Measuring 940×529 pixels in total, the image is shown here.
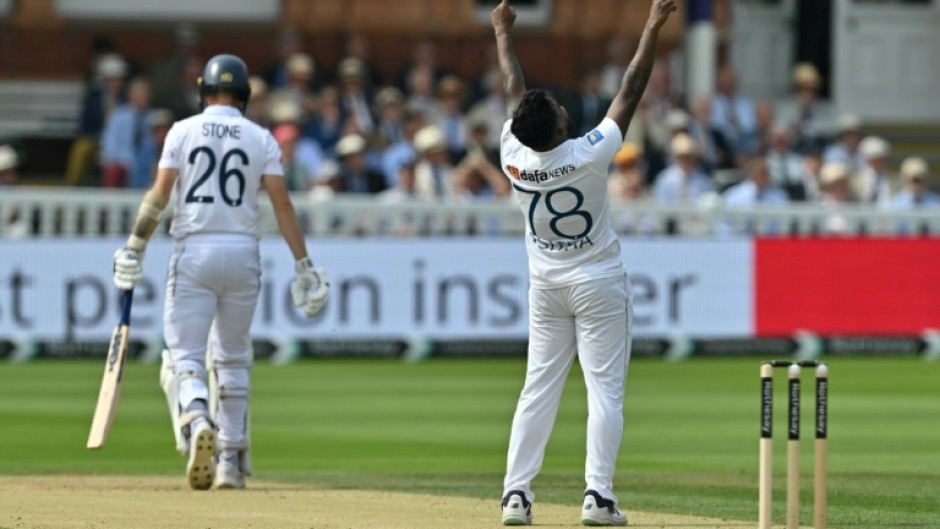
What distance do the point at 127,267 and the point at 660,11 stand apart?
3.17m

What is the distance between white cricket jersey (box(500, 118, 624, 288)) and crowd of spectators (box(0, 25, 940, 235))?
12.1 meters

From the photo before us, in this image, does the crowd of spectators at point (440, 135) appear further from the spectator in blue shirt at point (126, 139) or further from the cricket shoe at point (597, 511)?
the cricket shoe at point (597, 511)

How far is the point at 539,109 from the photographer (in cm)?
937

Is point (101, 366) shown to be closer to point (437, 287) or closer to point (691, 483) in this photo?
point (437, 287)

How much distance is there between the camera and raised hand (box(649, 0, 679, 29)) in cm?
983

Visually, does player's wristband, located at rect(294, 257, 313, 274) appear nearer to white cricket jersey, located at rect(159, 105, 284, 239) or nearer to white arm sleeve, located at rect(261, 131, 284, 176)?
white cricket jersey, located at rect(159, 105, 284, 239)

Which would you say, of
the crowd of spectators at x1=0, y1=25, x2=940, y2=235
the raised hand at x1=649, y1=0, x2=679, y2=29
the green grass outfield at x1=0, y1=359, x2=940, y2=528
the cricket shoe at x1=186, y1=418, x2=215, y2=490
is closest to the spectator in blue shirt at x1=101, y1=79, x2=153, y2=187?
the crowd of spectators at x1=0, y1=25, x2=940, y2=235

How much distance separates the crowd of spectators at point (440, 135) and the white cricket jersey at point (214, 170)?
34.4 ft

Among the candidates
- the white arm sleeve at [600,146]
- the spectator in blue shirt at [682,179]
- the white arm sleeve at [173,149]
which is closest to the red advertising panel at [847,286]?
the spectator in blue shirt at [682,179]

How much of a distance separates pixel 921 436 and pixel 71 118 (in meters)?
15.0

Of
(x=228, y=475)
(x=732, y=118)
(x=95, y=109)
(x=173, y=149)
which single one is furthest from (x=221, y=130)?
(x=732, y=118)

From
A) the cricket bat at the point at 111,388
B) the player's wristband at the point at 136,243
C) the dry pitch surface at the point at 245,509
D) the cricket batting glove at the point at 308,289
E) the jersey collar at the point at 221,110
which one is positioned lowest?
the dry pitch surface at the point at 245,509

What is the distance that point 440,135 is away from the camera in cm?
2244

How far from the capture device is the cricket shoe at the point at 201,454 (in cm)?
1061
